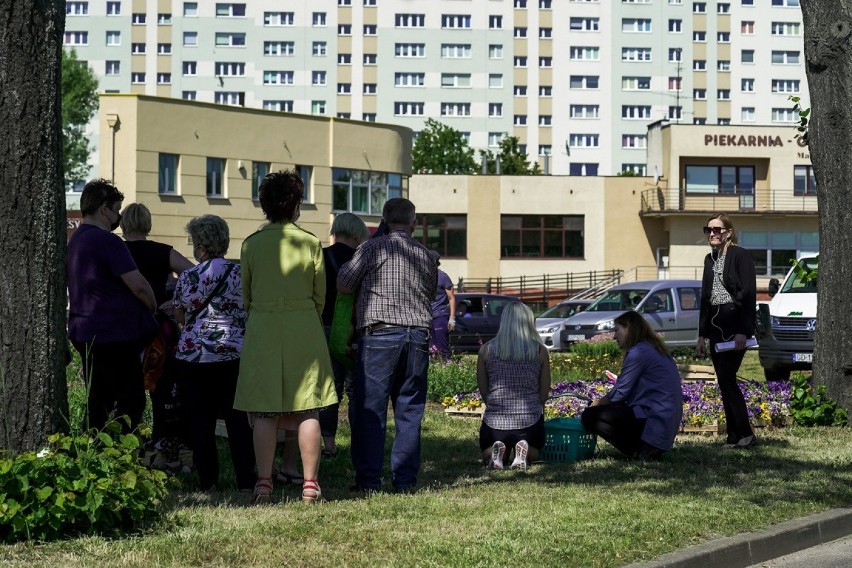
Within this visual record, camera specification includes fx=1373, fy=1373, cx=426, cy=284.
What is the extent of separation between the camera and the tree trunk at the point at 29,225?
692 cm

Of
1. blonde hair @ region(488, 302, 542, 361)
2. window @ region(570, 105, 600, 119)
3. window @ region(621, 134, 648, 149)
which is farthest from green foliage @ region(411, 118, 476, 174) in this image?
blonde hair @ region(488, 302, 542, 361)

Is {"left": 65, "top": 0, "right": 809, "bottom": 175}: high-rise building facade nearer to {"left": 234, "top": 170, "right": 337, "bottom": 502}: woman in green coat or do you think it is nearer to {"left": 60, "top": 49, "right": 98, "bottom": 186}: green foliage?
{"left": 60, "top": 49, "right": 98, "bottom": 186}: green foliage

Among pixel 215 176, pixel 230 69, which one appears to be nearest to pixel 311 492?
pixel 215 176

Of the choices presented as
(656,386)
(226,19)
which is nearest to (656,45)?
(226,19)

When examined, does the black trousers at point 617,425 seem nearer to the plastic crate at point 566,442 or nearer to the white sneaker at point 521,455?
the plastic crate at point 566,442

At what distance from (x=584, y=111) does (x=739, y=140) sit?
3281cm

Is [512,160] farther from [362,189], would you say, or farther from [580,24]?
[362,189]

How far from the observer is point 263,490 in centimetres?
813

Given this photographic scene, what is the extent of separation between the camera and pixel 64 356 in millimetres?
7215

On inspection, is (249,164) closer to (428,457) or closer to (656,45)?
(428,457)

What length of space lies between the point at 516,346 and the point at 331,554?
4.08 metres

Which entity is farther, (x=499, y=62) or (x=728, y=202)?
(x=499, y=62)

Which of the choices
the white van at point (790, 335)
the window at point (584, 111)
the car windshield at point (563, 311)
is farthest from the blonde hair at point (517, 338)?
the window at point (584, 111)

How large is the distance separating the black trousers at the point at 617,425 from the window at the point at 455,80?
9280cm
